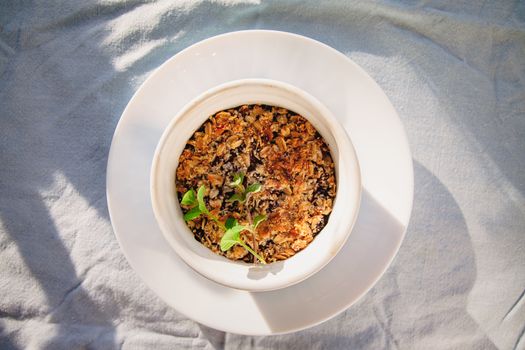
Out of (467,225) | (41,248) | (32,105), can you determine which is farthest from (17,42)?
(467,225)

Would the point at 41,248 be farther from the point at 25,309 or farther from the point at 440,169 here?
the point at 440,169

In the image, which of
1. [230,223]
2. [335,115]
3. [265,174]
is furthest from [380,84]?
[230,223]

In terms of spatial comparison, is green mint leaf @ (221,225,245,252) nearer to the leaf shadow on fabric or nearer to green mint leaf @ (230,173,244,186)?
green mint leaf @ (230,173,244,186)

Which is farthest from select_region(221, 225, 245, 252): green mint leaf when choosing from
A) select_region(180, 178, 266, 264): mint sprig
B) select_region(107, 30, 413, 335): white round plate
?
select_region(107, 30, 413, 335): white round plate

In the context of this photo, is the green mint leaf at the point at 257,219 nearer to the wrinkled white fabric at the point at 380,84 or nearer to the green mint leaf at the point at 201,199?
the green mint leaf at the point at 201,199

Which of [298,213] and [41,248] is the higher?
[298,213]

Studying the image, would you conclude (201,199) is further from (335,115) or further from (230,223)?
(335,115)
